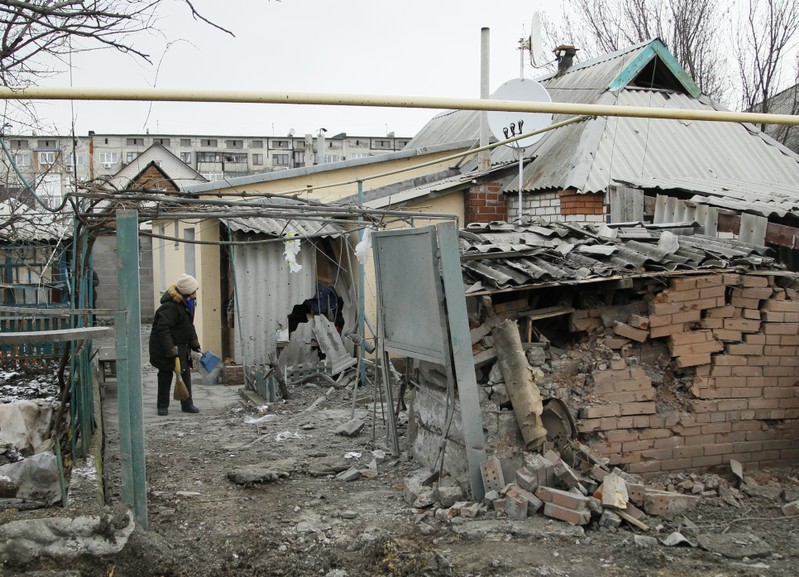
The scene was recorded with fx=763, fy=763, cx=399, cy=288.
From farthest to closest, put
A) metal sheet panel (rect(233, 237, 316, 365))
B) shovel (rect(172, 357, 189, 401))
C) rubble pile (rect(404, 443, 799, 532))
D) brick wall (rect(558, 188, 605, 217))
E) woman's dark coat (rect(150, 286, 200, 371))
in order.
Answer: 1. metal sheet panel (rect(233, 237, 316, 365))
2. brick wall (rect(558, 188, 605, 217))
3. shovel (rect(172, 357, 189, 401))
4. woman's dark coat (rect(150, 286, 200, 371))
5. rubble pile (rect(404, 443, 799, 532))

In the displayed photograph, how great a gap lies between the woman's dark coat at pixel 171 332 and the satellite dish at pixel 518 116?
492 cm

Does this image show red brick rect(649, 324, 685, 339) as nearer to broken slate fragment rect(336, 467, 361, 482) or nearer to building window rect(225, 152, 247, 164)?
broken slate fragment rect(336, 467, 361, 482)

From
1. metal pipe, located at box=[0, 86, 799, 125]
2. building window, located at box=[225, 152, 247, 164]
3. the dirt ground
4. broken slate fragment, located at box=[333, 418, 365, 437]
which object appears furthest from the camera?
building window, located at box=[225, 152, 247, 164]

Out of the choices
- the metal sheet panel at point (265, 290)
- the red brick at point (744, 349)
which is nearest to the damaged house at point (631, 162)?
the red brick at point (744, 349)

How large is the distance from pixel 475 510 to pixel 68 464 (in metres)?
3.28

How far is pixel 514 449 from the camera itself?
5.98 meters

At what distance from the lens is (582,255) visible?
661cm

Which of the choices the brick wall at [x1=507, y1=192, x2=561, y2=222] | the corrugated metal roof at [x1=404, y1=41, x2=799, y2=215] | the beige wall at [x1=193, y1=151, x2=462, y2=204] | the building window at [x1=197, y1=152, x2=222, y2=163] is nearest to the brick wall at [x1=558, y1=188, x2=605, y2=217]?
the corrugated metal roof at [x1=404, y1=41, x2=799, y2=215]

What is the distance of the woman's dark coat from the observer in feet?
30.7

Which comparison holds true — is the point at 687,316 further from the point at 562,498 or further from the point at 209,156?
the point at 209,156

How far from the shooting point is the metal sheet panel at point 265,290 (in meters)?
11.9

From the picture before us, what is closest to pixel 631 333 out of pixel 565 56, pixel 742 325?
pixel 742 325

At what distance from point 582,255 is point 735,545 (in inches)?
102

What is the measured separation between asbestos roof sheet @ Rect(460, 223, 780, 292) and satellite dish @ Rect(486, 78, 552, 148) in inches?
133
